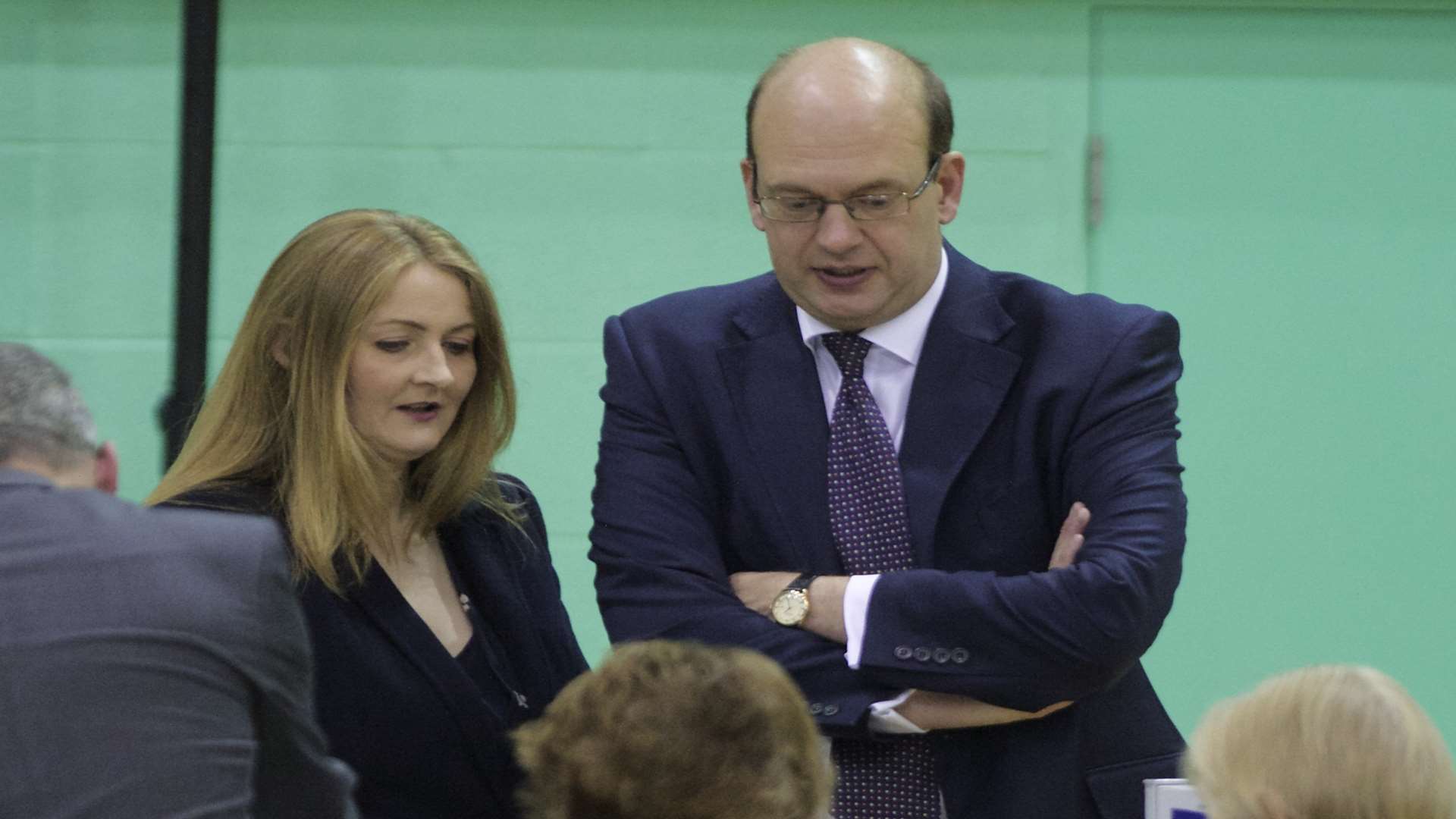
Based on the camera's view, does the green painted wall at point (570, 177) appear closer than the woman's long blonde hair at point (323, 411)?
No

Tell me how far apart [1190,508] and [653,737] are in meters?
2.45

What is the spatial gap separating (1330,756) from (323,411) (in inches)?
47.2

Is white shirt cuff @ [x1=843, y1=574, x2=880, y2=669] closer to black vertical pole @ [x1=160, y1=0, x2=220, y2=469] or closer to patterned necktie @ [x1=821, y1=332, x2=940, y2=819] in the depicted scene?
patterned necktie @ [x1=821, y1=332, x2=940, y2=819]

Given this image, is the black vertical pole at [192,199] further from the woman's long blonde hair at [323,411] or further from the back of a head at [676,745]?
the back of a head at [676,745]

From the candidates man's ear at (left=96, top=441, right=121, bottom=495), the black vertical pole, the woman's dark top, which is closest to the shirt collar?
the woman's dark top

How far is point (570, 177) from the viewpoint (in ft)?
11.7

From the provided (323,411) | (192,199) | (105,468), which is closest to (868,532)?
(323,411)

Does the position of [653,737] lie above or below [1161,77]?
below

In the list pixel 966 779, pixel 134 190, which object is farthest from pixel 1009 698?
pixel 134 190

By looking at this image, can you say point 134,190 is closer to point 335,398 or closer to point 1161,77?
point 335,398

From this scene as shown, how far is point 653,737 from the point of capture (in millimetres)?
1322

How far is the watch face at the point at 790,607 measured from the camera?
2031mm

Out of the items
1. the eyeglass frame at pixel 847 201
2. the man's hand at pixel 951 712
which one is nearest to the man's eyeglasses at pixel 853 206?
the eyeglass frame at pixel 847 201

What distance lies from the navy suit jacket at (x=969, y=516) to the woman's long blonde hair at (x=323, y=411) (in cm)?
23
